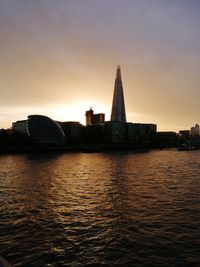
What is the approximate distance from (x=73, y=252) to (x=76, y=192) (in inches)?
697

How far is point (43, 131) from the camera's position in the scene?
184500 mm

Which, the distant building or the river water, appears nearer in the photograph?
the river water

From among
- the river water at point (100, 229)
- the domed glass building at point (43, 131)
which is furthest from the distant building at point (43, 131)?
the river water at point (100, 229)

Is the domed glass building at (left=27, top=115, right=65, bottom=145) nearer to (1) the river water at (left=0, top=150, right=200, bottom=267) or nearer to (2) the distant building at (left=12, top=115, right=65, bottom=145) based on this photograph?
(2) the distant building at (left=12, top=115, right=65, bottom=145)

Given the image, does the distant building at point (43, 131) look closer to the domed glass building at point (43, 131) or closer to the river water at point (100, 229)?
the domed glass building at point (43, 131)

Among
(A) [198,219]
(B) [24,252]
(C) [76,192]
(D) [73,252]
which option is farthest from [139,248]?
(C) [76,192]

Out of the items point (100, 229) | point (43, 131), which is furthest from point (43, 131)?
point (100, 229)

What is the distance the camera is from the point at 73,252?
14.3 meters

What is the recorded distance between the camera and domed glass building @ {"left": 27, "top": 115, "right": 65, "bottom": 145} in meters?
181

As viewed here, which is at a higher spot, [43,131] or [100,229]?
[43,131]

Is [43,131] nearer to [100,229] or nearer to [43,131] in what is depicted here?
[43,131]

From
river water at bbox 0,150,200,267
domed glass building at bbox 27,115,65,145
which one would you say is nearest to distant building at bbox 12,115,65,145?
domed glass building at bbox 27,115,65,145

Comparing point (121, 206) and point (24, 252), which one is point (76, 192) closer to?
point (121, 206)

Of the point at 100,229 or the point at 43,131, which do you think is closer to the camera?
the point at 100,229
